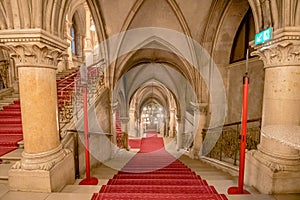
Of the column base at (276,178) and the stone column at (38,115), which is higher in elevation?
the stone column at (38,115)

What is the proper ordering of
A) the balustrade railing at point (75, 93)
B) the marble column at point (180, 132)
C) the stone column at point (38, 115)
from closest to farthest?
the stone column at point (38, 115), the balustrade railing at point (75, 93), the marble column at point (180, 132)

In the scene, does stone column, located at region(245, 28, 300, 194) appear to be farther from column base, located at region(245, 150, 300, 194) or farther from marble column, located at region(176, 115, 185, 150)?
marble column, located at region(176, 115, 185, 150)

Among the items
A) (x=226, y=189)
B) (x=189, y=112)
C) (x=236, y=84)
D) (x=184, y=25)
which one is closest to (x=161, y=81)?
(x=189, y=112)

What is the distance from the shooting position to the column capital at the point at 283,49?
2.42 m

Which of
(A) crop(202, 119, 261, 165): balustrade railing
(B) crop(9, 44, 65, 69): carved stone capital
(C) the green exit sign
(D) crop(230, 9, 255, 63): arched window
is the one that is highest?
(D) crop(230, 9, 255, 63): arched window

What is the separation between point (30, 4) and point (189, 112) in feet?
36.1

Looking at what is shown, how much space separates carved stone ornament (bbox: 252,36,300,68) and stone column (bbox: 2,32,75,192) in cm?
298

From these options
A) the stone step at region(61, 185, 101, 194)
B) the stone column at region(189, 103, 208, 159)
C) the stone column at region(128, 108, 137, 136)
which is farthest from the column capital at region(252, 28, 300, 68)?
the stone column at region(128, 108, 137, 136)

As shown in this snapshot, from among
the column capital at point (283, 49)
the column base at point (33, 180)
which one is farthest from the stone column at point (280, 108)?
the column base at point (33, 180)

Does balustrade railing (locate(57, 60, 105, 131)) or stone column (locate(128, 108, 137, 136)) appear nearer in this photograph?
balustrade railing (locate(57, 60, 105, 131))

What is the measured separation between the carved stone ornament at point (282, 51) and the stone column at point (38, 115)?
9.77 ft

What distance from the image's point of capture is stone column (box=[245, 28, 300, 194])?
251 centimetres

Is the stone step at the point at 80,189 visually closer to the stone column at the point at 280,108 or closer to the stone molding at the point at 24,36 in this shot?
the stone molding at the point at 24,36

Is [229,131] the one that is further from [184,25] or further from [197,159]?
[184,25]
